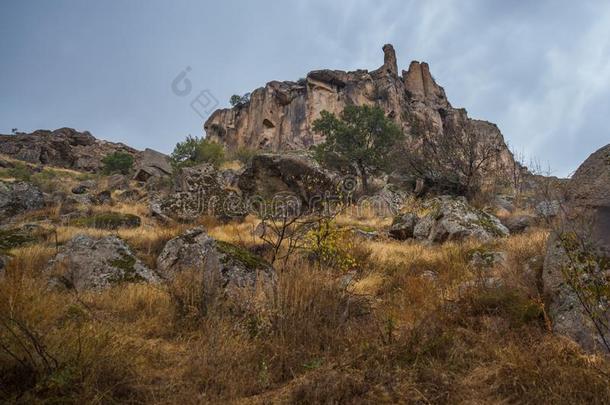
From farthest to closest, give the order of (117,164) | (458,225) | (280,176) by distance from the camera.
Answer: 1. (117,164)
2. (280,176)
3. (458,225)

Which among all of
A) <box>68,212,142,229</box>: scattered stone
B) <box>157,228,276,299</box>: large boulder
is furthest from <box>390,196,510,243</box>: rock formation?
<box>68,212,142,229</box>: scattered stone

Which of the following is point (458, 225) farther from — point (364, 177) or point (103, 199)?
point (103, 199)

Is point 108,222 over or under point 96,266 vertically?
over

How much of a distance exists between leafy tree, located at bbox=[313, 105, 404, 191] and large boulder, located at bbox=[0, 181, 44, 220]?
14208 millimetres

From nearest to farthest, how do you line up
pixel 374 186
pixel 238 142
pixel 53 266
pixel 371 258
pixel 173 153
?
pixel 53 266 → pixel 371 258 → pixel 374 186 → pixel 173 153 → pixel 238 142

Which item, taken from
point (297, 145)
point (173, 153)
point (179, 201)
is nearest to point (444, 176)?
point (179, 201)

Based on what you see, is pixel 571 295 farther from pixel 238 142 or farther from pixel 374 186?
pixel 238 142

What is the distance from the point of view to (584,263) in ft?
10.6

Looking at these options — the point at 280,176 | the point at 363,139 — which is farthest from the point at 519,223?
the point at 363,139

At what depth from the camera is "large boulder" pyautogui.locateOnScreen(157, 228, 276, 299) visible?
399 centimetres

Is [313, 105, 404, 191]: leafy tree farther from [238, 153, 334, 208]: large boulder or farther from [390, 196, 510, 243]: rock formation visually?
[390, 196, 510, 243]: rock formation

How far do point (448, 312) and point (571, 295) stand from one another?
108 centimetres

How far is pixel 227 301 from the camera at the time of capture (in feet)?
12.4

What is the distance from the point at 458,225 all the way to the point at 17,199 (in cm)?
1382
